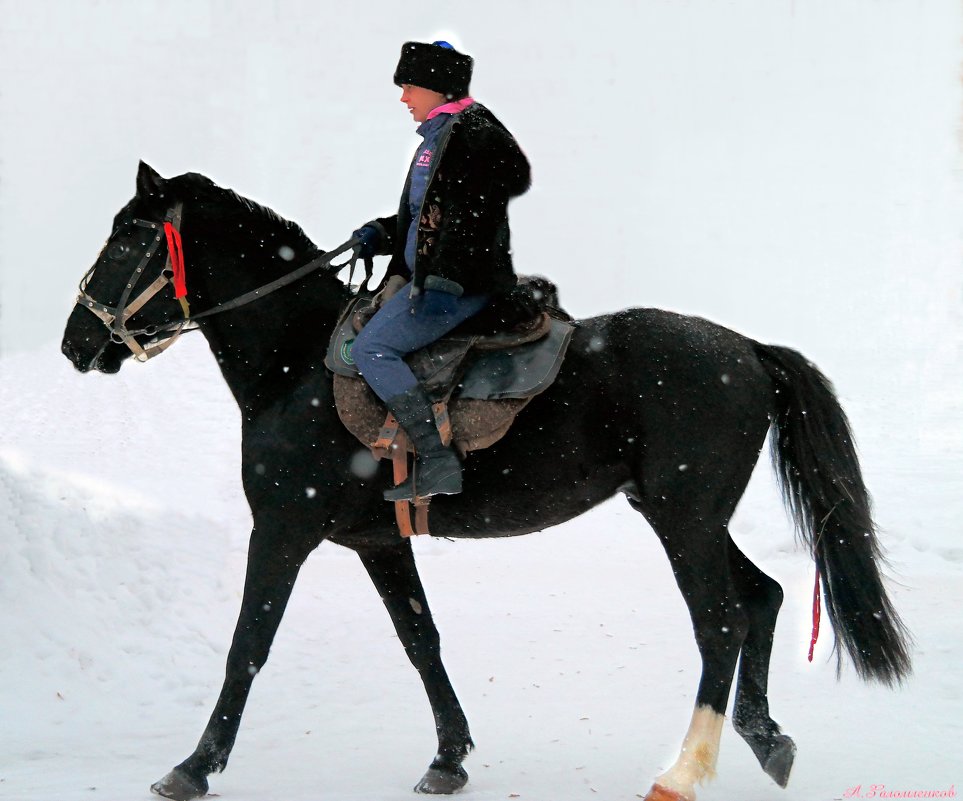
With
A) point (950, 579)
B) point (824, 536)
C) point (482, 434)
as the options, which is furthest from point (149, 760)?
point (950, 579)

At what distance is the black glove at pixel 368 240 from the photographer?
493 centimetres

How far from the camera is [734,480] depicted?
4523 millimetres

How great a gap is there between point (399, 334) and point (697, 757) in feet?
7.02

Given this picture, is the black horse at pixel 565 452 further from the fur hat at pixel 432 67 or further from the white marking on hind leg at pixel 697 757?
the fur hat at pixel 432 67

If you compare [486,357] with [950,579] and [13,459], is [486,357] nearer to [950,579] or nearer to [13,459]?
[950,579]

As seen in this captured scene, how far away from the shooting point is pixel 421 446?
438 centimetres

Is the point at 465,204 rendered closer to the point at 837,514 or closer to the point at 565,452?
the point at 565,452

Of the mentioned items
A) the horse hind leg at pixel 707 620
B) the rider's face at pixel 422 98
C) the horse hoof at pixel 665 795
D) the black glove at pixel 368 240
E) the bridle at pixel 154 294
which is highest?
the rider's face at pixel 422 98

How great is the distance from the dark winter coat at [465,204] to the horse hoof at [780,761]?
2367mm

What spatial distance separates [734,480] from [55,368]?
605 inches

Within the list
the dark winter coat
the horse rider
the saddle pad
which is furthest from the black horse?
the dark winter coat

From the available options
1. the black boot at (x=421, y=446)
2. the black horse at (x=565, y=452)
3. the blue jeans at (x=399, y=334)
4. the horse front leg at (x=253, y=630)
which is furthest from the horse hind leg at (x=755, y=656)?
the horse front leg at (x=253, y=630)

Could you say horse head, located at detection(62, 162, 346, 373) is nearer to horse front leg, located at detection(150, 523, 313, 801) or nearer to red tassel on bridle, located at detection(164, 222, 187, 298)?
red tassel on bridle, located at detection(164, 222, 187, 298)

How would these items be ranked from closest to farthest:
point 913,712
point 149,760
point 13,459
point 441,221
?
point 441,221 < point 149,760 < point 913,712 < point 13,459
